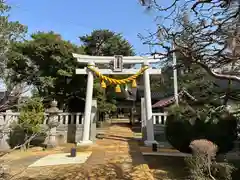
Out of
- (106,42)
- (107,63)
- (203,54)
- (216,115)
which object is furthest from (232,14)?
(106,42)

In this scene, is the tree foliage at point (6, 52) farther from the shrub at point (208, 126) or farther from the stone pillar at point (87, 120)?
the shrub at point (208, 126)

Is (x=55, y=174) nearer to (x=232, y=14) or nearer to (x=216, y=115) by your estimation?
(x=216, y=115)

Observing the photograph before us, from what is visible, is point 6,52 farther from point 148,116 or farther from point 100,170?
point 148,116

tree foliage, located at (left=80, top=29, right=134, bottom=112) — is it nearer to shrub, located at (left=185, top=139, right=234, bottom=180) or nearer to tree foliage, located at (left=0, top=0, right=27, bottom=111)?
tree foliage, located at (left=0, top=0, right=27, bottom=111)

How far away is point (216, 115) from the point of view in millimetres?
6113

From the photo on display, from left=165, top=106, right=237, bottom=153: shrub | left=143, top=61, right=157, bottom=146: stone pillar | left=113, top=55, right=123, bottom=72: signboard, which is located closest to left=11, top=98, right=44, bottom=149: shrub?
left=113, top=55, right=123, bottom=72: signboard

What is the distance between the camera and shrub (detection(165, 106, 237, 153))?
6109 mm

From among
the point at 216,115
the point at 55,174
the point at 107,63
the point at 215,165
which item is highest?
the point at 107,63

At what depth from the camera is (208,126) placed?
20.4ft

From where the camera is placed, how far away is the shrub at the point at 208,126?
6109 millimetres

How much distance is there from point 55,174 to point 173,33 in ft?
13.6

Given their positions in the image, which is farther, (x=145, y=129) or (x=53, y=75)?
(x=53, y=75)

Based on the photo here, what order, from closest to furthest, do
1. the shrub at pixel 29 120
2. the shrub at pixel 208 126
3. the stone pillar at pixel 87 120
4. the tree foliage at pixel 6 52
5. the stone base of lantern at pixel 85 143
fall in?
the tree foliage at pixel 6 52 → the shrub at pixel 208 126 → the shrub at pixel 29 120 → the stone base of lantern at pixel 85 143 → the stone pillar at pixel 87 120

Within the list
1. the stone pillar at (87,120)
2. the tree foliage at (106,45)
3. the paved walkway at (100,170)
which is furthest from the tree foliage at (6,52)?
the tree foliage at (106,45)
